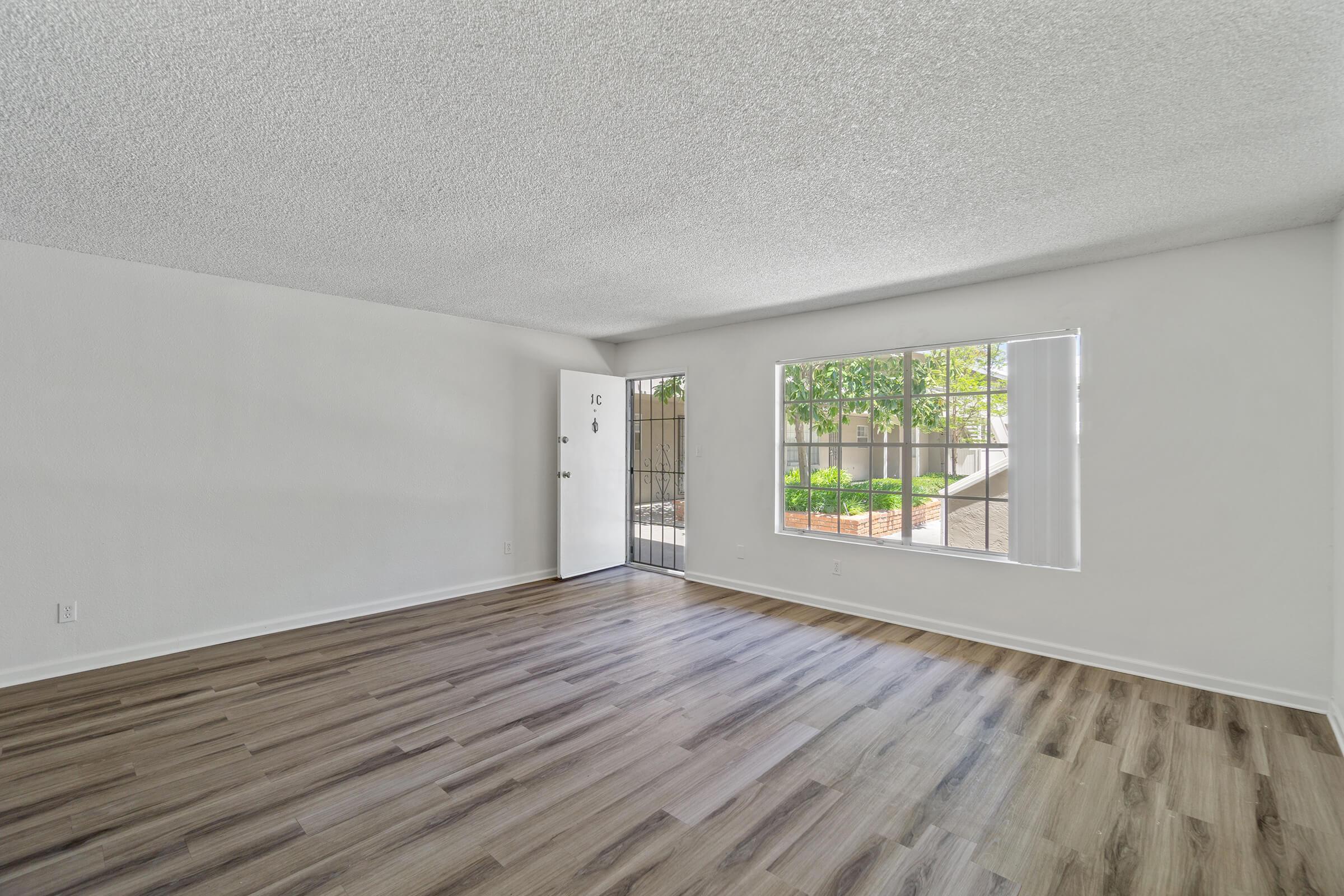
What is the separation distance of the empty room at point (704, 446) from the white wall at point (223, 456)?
3cm

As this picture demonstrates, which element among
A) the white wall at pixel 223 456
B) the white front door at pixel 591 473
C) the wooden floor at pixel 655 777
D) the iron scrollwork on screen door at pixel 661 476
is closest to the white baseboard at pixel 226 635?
the white wall at pixel 223 456

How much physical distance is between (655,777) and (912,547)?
2.79m

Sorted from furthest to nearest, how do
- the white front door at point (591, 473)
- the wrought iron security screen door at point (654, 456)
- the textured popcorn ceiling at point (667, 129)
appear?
the wrought iron security screen door at point (654, 456) → the white front door at point (591, 473) → the textured popcorn ceiling at point (667, 129)

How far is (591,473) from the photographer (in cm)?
602

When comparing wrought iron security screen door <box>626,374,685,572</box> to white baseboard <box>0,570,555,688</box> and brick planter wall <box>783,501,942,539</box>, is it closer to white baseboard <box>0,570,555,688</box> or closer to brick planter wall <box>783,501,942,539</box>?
brick planter wall <box>783,501,942,539</box>

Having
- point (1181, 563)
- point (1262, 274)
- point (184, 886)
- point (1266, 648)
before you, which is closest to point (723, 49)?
point (184, 886)

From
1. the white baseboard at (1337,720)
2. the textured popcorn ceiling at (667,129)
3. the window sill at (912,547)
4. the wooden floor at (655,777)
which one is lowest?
the wooden floor at (655,777)

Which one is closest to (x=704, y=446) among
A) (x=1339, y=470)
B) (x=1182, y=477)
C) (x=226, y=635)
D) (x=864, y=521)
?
(x=864, y=521)

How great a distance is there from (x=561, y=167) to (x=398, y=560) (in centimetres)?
365

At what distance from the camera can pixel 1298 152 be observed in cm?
227

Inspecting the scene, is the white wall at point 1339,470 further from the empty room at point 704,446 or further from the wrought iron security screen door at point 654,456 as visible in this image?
the wrought iron security screen door at point 654,456

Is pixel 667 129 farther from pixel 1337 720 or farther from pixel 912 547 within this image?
pixel 1337 720

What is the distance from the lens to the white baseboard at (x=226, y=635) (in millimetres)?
3354


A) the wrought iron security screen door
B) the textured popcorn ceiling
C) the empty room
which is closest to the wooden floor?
the empty room
